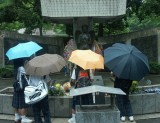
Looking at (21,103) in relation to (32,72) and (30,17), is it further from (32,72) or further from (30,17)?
(30,17)

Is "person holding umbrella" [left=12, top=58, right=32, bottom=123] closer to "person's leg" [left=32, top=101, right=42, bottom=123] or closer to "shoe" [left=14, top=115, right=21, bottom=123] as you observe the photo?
"shoe" [left=14, top=115, right=21, bottom=123]

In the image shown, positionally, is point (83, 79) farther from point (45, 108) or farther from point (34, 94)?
point (34, 94)

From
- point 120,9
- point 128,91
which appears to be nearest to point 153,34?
point 120,9

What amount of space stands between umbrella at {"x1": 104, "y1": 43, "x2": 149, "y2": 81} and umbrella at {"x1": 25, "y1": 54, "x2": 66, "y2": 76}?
1070 millimetres

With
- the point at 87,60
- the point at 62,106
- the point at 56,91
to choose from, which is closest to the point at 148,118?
the point at 62,106

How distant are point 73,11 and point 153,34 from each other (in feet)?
19.2

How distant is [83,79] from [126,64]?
0.98 metres

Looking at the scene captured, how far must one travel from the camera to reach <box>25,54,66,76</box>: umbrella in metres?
7.87

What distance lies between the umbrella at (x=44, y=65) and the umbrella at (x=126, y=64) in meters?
1.07

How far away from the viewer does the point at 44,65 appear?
7949 millimetres

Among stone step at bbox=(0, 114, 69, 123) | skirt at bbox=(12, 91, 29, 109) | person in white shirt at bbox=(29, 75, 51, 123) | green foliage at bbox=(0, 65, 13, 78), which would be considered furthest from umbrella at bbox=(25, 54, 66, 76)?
green foliage at bbox=(0, 65, 13, 78)

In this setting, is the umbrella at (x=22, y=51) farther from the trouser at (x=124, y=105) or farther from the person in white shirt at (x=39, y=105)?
the trouser at (x=124, y=105)

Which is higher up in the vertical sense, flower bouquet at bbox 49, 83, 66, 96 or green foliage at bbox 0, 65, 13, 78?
flower bouquet at bbox 49, 83, 66, 96

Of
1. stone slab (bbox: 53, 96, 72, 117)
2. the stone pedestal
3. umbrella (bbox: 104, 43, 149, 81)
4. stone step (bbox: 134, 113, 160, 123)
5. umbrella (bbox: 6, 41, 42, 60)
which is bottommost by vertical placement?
stone step (bbox: 134, 113, 160, 123)
